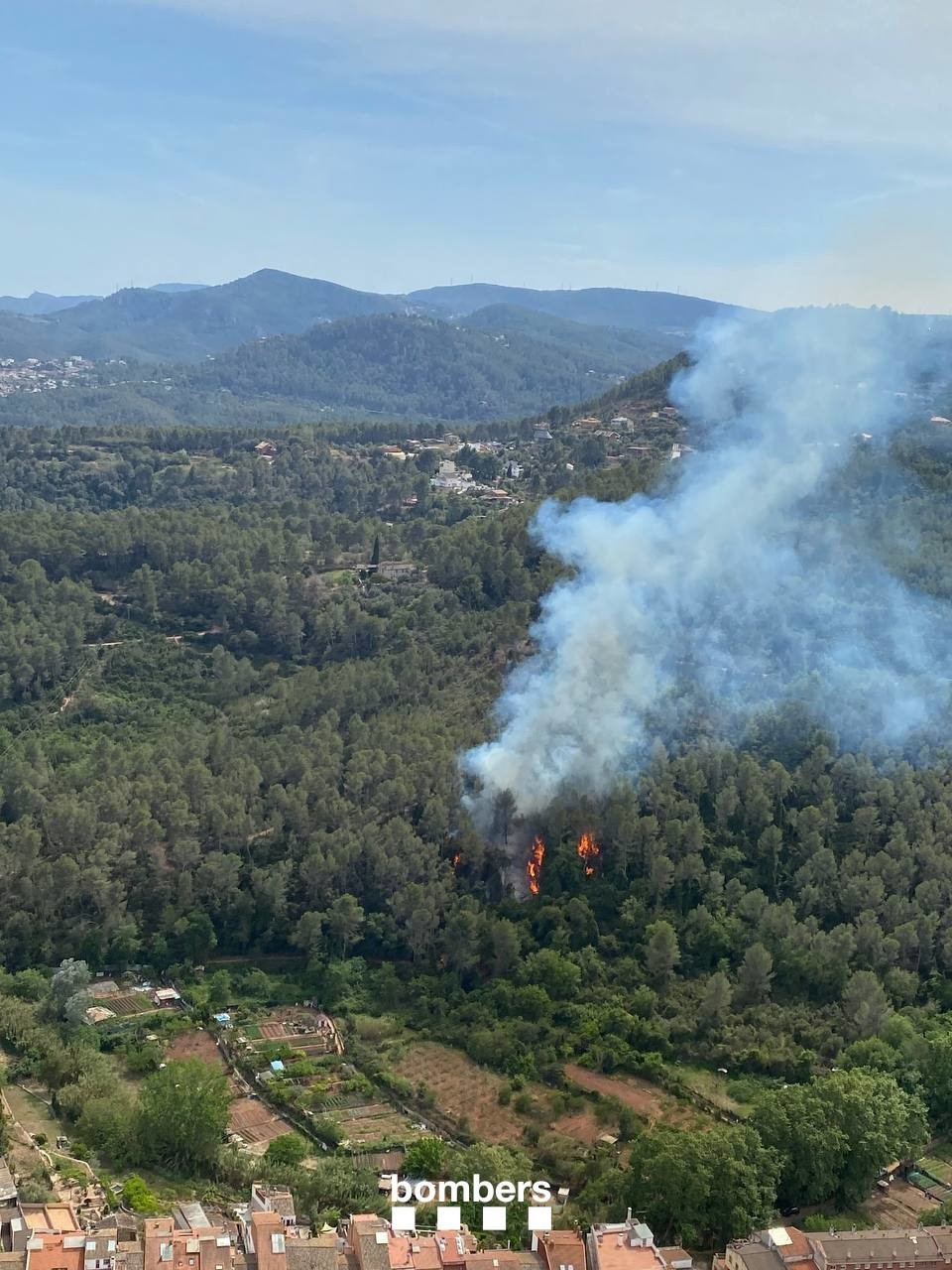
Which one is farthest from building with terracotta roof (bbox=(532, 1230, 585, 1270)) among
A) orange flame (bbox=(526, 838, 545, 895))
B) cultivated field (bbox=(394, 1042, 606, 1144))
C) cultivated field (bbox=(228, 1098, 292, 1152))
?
orange flame (bbox=(526, 838, 545, 895))

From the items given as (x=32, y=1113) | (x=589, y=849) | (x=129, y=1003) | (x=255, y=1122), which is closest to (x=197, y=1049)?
(x=129, y=1003)

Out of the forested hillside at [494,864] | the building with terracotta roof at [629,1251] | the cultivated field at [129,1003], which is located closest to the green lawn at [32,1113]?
the cultivated field at [129,1003]

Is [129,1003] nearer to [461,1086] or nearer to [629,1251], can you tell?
[461,1086]

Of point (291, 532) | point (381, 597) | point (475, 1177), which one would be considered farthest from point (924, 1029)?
point (291, 532)

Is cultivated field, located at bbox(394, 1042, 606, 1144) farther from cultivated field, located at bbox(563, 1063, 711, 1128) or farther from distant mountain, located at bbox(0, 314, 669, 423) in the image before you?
distant mountain, located at bbox(0, 314, 669, 423)

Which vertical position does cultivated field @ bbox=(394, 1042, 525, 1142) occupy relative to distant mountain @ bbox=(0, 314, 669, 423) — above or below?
Answer: below

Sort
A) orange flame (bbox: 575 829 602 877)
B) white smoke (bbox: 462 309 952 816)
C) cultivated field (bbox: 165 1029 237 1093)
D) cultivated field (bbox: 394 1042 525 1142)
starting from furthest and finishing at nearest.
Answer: white smoke (bbox: 462 309 952 816) < orange flame (bbox: 575 829 602 877) < cultivated field (bbox: 165 1029 237 1093) < cultivated field (bbox: 394 1042 525 1142)

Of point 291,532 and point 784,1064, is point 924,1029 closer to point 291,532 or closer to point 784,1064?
point 784,1064
